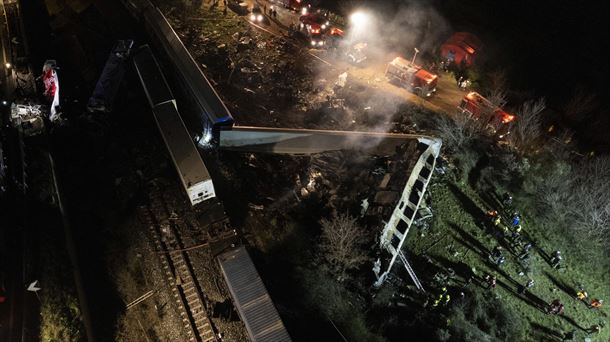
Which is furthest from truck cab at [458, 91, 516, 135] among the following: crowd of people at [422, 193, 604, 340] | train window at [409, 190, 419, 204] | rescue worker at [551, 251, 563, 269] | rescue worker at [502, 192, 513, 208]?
rescue worker at [551, 251, 563, 269]

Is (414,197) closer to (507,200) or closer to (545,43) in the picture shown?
(507,200)

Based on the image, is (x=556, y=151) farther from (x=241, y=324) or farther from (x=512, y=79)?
(x=241, y=324)

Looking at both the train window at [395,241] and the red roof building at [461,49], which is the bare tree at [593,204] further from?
the train window at [395,241]

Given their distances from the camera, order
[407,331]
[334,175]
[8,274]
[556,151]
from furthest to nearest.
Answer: [556,151] → [334,175] → [407,331] → [8,274]

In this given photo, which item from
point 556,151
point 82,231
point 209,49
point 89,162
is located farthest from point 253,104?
point 556,151

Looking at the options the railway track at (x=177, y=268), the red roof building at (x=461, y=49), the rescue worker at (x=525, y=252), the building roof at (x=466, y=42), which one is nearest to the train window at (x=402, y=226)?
the rescue worker at (x=525, y=252)

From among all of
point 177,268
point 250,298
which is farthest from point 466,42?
point 177,268

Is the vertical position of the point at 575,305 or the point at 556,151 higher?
the point at 556,151
